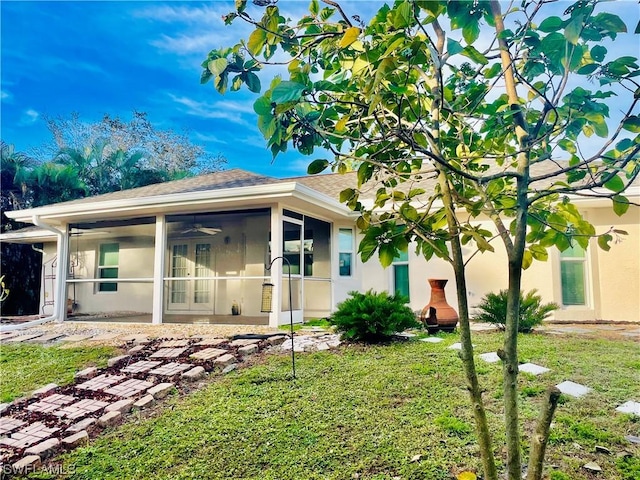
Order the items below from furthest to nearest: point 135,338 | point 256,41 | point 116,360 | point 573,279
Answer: point 573,279, point 135,338, point 116,360, point 256,41

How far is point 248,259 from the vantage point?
11.5 metres

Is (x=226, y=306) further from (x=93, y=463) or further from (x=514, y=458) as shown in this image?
(x=514, y=458)

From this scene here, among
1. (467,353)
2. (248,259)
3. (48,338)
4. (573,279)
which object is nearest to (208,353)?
(48,338)

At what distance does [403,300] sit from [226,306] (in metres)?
6.69

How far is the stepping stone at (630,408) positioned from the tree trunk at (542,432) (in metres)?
2.50

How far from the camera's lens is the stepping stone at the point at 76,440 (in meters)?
3.26

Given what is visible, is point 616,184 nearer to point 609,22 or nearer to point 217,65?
point 609,22

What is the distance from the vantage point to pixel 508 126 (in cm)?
184

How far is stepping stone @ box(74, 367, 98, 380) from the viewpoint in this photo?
493 centimetres

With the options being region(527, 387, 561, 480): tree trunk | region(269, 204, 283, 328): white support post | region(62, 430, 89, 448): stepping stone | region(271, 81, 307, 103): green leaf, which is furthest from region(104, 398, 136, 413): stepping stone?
region(269, 204, 283, 328): white support post

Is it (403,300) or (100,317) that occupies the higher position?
(403,300)

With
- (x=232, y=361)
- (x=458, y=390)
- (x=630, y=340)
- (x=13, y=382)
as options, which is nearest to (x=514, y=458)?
(x=458, y=390)

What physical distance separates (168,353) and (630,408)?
5.29 meters

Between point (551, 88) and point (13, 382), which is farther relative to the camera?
point (13, 382)
